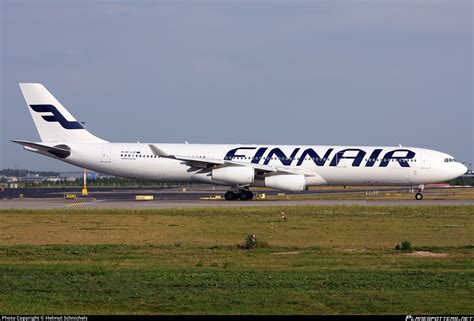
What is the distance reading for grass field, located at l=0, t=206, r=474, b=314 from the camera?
548 inches

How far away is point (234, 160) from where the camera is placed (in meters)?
50.7

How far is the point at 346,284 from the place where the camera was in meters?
16.1

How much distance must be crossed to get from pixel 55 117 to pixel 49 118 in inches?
15.7

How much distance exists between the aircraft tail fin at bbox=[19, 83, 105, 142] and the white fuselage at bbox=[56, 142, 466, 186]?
82 cm

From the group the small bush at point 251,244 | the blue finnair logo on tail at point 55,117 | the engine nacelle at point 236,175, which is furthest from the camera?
the blue finnair logo on tail at point 55,117

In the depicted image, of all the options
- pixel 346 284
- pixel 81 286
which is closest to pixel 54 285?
pixel 81 286

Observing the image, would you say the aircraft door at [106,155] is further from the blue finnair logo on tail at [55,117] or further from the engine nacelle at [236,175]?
the engine nacelle at [236,175]

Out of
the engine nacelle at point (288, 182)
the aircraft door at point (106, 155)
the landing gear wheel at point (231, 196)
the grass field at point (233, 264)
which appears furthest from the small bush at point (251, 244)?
the aircraft door at point (106, 155)

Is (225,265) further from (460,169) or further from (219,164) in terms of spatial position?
(460,169)

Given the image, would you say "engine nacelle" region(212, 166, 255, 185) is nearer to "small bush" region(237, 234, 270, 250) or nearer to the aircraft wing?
the aircraft wing

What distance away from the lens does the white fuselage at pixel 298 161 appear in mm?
49906

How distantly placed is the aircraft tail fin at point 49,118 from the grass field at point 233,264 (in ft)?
53.9

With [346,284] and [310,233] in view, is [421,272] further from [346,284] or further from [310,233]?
[310,233]

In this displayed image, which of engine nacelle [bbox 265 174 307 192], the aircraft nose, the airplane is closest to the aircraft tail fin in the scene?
the airplane
